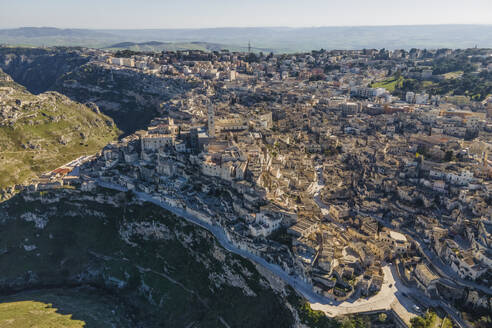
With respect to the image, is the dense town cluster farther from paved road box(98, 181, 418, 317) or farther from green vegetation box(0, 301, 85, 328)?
green vegetation box(0, 301, 85, 328)

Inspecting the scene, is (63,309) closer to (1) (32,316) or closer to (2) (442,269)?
(1) (32,316)

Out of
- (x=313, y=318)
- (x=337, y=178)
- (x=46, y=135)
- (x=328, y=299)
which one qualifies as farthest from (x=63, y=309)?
(x=46, y=135)

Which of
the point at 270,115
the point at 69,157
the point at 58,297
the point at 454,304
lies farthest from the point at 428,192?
the point at 69,157

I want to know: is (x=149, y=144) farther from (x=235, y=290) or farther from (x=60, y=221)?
(x=235, y=290)

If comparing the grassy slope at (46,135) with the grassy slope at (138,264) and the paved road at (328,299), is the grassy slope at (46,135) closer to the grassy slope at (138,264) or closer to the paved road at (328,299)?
the grassy slope at (138,264)

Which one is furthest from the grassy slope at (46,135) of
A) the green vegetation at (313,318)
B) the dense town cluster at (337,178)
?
the green vegetation at (313,318)
